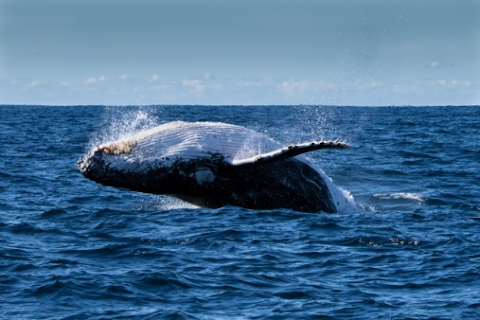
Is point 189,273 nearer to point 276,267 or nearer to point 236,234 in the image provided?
point 276,267

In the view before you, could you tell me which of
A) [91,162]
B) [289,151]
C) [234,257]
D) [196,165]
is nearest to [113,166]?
[91,162]

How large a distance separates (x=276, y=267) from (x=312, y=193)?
10.1 ft

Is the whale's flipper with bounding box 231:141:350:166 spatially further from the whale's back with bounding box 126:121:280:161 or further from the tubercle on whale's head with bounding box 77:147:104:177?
the tubercle on whale's head with bounding box 77:147:104:177

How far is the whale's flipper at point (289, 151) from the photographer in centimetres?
1216

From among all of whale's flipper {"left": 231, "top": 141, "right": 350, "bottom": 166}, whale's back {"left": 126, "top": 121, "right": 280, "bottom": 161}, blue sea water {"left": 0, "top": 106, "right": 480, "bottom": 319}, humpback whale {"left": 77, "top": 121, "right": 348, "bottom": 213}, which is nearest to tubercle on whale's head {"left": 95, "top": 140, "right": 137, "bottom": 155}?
humpback whale {"left": 77, "top": 121, "right": 348, "bottom": 213}

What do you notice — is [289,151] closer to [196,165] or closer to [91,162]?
[196,165]

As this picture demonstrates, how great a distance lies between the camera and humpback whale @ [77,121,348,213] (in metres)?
13.5

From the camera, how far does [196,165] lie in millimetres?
13680

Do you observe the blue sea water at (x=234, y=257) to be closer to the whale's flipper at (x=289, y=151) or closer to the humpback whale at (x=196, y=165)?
the humpback whale at (x=196, y=165)

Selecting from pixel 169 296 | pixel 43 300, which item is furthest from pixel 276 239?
pixel 43 300

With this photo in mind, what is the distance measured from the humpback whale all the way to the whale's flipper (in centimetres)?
5

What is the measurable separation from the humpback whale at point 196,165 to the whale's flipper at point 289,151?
0.05 m

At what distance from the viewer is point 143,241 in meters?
13.7

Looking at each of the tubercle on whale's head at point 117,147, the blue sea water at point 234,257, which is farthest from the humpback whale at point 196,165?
the blue sea water at point 234,257
